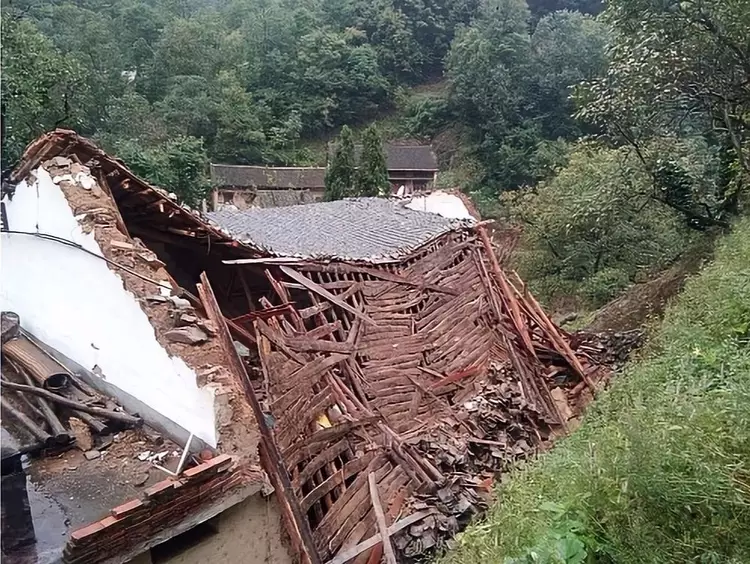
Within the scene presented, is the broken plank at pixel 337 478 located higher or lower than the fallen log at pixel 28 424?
lower

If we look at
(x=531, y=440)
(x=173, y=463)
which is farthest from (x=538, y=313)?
(x=173, y=463)

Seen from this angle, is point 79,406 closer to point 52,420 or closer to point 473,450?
point 52,420

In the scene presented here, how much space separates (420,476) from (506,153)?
29.1 metres

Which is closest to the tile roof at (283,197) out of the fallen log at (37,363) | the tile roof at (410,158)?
the tile roof at (410,158)

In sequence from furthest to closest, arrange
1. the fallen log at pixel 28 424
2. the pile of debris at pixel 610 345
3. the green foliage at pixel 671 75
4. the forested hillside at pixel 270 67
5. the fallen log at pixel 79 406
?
the forested hillside at pixel 270 67
the pile of debris at pixel 610 345
the green foliage at pixel 671 75
the fallen log at pixel 79 406
the fallen log at pixel 28 424

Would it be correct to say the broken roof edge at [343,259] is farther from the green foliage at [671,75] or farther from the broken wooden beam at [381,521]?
the green foliage at [671,75]

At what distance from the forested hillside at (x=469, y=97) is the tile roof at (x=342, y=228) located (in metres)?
3.47

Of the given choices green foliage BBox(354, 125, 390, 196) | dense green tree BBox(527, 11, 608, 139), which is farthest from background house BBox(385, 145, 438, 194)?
green foliage BBox(354, 125, 390, 196)

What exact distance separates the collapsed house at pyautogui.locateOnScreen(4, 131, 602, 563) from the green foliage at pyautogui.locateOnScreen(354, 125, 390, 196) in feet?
53.7

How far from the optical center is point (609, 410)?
19.0ft

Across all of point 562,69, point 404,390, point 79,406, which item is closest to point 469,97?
point 562,69

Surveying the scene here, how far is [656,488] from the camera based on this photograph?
11.1 feet

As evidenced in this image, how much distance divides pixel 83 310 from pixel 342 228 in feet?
23.6

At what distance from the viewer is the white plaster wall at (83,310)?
15.9ft
